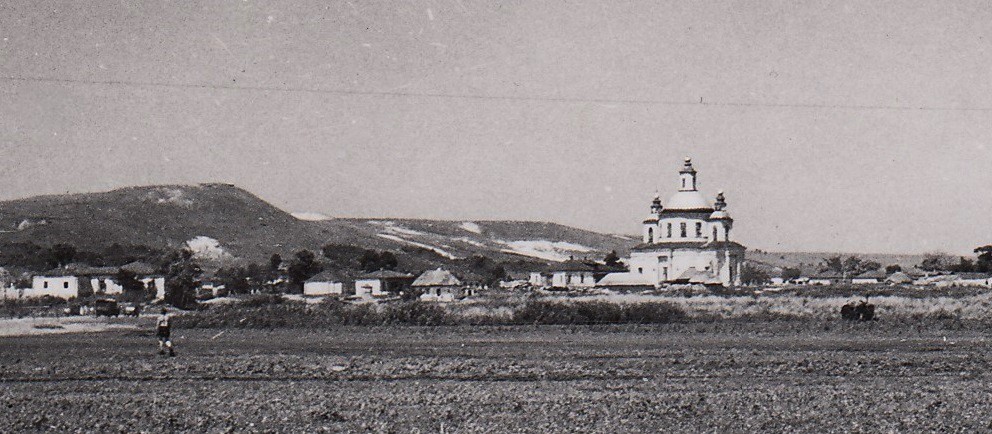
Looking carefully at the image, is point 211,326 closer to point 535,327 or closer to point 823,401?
point 535,327

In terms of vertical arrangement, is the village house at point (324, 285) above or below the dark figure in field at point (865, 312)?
above

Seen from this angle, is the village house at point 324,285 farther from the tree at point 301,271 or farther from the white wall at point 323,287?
the tree at point 301,271

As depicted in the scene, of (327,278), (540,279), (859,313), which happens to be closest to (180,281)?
(327,278)

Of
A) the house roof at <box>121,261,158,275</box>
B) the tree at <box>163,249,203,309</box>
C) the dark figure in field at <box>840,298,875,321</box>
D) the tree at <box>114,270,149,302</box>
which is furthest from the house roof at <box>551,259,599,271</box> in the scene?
the dark figure in field at <box>840,298,875,321</box>

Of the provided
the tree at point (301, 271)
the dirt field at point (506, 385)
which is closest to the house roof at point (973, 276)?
the tree at point (301, 271)

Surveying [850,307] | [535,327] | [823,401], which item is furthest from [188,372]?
[850,307]

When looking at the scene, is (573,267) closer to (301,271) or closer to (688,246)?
(688,246)

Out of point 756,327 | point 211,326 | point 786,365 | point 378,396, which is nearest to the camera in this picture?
point 378,396

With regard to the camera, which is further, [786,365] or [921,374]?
[786,365]
